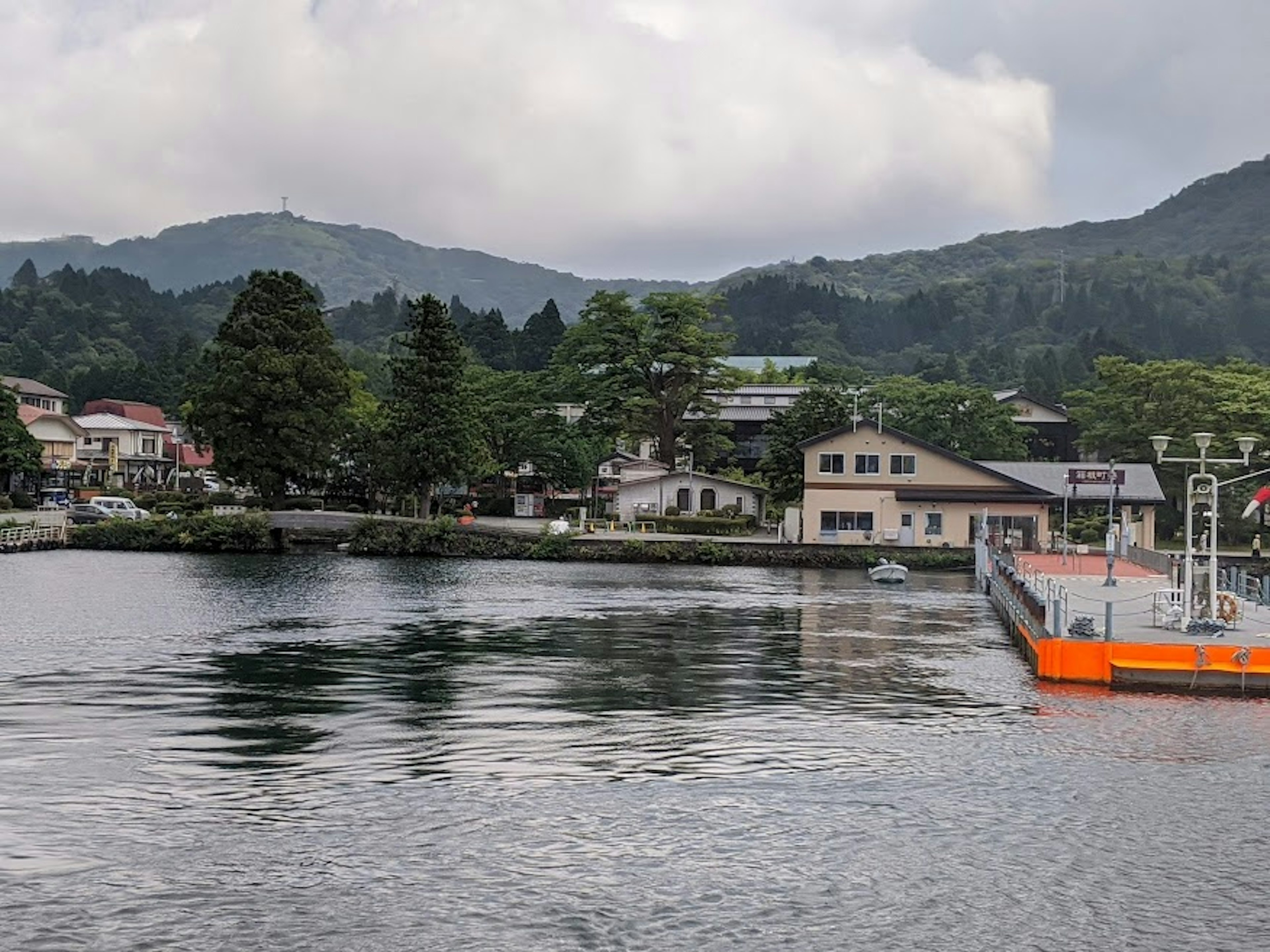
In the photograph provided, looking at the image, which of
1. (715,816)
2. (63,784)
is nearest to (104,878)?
(63,784)

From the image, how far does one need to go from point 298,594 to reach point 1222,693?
120 feet

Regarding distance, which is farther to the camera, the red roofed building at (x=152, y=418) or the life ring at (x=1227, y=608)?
the red roofed building at (x=152, y=418)

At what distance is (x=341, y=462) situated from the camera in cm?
9875

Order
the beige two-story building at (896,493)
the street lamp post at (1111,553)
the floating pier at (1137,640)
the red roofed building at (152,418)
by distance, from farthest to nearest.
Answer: the red roofed building at (152,418) → the beige two-story building at (896,493) → the street lamp post at (1111,553) → the floating pier at (1137,640)

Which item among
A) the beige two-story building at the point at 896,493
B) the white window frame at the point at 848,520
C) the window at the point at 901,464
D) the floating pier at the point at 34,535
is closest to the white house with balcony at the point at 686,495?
the white window frame at the point at 848,520

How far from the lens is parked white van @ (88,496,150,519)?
92.4 metres

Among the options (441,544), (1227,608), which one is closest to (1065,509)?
(441,544)

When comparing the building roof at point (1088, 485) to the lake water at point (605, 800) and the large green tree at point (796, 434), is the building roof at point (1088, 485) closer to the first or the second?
the large green tree at point (796, 434)

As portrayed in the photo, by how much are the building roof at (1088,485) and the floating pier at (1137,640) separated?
37170 mm

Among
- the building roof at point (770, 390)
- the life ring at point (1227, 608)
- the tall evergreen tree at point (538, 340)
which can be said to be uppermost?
the tall evergreen tree at point (538, 340)

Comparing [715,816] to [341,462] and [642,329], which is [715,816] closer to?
[341,462]

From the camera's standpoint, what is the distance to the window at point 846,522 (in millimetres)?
83562

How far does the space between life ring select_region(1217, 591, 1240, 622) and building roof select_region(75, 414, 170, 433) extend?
114 m

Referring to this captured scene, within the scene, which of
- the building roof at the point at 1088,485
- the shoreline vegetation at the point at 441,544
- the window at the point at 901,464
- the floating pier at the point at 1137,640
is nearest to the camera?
the floating pier at the point at 1137,640
